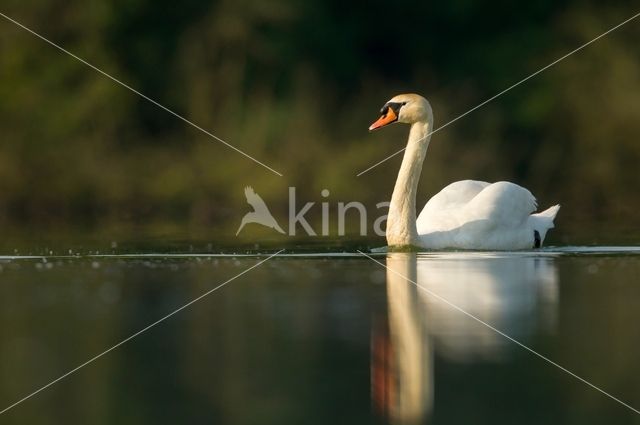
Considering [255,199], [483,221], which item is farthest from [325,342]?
[255,199]

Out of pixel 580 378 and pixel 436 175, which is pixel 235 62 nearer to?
pixel 436 175

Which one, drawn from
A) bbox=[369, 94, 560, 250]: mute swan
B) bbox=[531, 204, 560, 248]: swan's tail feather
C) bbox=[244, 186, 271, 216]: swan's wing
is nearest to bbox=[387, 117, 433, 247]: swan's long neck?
bbox=[369, 94, 560, 250]: mute swan

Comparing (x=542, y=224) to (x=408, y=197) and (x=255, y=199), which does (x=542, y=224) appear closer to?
(x=408, y=197)

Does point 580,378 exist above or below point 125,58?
below

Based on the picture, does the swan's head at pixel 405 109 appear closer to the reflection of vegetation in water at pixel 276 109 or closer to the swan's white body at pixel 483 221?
the swan's white body at pixel 483 221

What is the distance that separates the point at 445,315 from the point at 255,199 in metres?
9.80

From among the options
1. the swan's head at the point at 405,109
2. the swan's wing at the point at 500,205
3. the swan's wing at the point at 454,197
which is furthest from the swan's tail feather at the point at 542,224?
the swan's head at the point at 405,109

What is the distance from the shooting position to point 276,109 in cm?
1977

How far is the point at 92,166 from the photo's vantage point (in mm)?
18469

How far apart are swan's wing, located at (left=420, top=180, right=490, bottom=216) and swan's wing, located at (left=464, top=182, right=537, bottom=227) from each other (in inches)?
10.3

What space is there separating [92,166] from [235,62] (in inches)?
124

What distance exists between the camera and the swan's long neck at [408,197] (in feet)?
39.0

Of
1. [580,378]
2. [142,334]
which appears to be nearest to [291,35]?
[142,334]

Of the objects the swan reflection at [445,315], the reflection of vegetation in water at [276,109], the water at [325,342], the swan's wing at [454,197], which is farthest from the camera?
the reflection of vegetation in water at [276,109]
